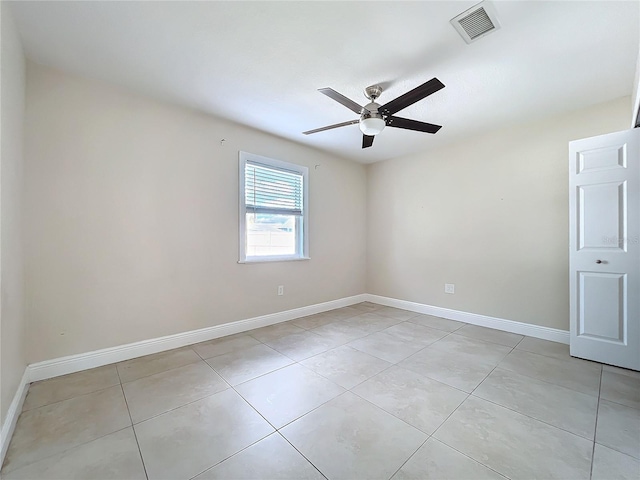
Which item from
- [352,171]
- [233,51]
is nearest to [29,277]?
[233,51]

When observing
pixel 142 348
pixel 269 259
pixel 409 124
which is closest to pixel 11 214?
pixel 142 348

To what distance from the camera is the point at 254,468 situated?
4.29ft

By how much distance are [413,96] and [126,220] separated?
2680mm

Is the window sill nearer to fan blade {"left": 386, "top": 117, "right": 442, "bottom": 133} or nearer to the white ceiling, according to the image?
the white ceiling

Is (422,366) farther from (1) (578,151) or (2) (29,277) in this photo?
(2) (29,277)

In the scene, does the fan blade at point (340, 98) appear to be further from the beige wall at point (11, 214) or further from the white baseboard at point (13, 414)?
the white baseboard at point (13, 414)

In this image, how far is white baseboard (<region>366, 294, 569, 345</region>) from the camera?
2.98 meters

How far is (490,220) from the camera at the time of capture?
3.46 metres

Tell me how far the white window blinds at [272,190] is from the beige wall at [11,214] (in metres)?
1.89

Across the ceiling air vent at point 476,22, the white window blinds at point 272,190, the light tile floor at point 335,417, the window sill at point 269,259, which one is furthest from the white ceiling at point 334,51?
the light tile floor at point 335,417

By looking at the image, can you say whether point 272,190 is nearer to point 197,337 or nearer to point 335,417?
point 197,337

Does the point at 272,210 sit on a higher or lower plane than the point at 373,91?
lower

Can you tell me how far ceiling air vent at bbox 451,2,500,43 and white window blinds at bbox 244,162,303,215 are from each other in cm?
245

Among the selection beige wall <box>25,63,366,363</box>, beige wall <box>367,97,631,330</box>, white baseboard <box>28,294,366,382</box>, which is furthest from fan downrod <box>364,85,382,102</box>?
white baseboard <box>28,294,366,382</box>
